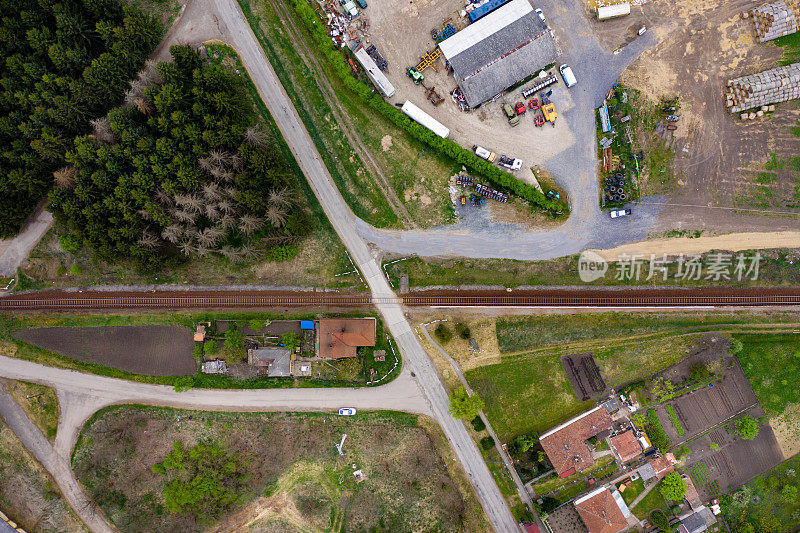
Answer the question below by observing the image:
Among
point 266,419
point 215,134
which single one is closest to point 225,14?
point 215,134

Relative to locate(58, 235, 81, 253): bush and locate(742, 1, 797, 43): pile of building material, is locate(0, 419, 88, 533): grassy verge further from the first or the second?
locate(742, 1, 797, 43): pile of building material

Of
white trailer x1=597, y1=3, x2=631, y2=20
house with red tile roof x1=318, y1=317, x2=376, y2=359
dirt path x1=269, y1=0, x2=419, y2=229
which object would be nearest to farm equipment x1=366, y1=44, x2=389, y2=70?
dirt path x1=269, y1=0, x2=419, y2=229

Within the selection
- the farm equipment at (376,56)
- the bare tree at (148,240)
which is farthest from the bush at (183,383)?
the farm equipment at (376,56)

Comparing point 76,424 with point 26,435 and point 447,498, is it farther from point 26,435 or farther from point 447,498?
point 447,498

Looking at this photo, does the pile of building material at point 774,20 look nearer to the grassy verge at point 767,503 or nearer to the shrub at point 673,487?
the grassy verge at point 767,503

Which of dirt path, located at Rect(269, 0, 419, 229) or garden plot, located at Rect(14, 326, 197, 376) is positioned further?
garden plot, located at Rect(14, 326, 197, 376)

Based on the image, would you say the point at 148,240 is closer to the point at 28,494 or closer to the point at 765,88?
the point at 28,494

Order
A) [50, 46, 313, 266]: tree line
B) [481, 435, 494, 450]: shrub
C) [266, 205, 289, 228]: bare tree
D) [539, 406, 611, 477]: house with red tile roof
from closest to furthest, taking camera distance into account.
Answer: [50, 46, 313, 266]: tree line
[266, 205, 289, 228]: bare tree
[539, 406, 611, 477]: house with red tile roof
[481, 435, 494, 450]: shrub

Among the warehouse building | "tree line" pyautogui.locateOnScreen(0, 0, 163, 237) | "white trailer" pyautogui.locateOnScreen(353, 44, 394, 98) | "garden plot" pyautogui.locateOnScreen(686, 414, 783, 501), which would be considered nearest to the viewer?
"tree line" pyautogui.locateOnScreen(0, 0, 163, 237)
